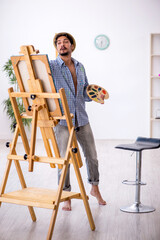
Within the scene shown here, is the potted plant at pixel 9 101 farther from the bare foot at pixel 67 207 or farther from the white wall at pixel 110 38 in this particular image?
the bare foot at pixel 67 207

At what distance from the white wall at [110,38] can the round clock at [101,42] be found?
7 cm

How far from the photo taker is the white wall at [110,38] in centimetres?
737

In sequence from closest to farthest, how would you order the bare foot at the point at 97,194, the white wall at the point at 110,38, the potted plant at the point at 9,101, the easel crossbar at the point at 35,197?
the easel crossbar at the point at 35,197, the bare foot at the point at 97,194, the potted plant at the point at 9,101, the white wall at the point at 110,38

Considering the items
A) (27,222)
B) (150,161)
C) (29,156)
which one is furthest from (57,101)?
(150,161)

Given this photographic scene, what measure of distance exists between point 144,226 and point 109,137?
4.75 m

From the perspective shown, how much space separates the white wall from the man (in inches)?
164

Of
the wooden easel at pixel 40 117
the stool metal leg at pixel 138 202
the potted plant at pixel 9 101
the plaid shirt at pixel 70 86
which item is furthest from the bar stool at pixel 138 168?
the potted plant at pixel 9 101

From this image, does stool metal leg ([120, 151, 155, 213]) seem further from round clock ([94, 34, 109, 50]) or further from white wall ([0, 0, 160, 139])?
round clock ([94, 34, 109, 50])

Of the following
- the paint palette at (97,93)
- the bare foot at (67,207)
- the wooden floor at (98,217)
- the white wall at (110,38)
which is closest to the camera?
the wooden floor at (98,217)

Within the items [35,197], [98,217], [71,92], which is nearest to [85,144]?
[71,92]

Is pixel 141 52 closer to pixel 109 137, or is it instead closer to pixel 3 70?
pixel 109 137

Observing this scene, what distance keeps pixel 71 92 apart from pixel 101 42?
4.39 metres

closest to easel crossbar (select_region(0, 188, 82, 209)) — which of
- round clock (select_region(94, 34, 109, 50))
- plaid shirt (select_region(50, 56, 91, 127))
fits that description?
plaid shirt (select_region(50, 56, 91, 127))

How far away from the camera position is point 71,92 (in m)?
3.25
